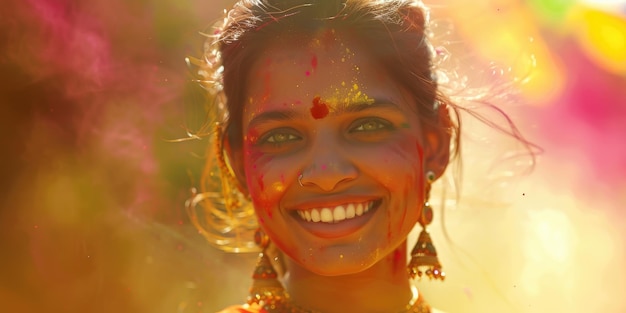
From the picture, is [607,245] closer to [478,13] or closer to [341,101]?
[478,13]

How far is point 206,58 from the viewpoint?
2619 millimetres

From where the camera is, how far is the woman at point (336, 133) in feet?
7.23

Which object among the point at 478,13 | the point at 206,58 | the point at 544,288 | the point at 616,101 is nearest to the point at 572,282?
the point at 544,288

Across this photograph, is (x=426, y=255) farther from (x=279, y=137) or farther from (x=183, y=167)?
(x=183, y=167)

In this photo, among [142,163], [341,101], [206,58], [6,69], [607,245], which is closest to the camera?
[341,101]

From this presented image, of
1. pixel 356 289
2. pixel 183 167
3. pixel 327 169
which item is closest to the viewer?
pixel 327 169

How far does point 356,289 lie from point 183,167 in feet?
4.13

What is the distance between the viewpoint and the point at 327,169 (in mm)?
2146

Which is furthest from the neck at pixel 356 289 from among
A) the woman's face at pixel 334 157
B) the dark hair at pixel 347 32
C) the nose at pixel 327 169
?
the dark hair at pixel 347 32

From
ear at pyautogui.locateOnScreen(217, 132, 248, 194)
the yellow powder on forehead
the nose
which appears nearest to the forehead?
the yellow powder on forehead

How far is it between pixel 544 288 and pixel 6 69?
8.67ft

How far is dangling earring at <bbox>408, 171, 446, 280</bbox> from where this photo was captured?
245cm

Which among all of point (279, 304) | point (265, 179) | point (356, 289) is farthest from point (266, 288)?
point (265, 179)

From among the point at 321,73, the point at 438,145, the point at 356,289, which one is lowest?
the point at 356,289
